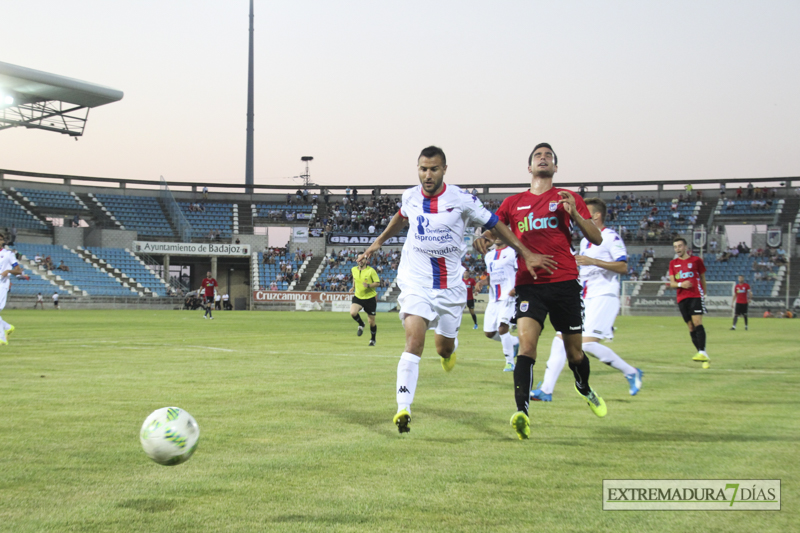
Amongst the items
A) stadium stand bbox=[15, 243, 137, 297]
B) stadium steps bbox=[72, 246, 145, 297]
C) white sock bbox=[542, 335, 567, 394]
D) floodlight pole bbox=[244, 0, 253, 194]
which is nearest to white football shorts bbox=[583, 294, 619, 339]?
white sock bbox=[542, 335, 567, 394]

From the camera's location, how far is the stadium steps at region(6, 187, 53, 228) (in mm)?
54219

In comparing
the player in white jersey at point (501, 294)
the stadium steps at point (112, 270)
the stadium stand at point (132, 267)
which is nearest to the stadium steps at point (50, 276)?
the stadium steps at point (112, 270)

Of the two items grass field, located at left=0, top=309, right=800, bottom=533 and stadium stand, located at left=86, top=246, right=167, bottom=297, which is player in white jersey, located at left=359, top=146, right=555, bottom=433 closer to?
grass field, located at left=0, top=309, right=800, bottom=533

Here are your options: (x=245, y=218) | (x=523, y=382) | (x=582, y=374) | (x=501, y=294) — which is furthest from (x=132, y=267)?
(x=523, y=382)

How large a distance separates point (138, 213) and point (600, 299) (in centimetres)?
5706

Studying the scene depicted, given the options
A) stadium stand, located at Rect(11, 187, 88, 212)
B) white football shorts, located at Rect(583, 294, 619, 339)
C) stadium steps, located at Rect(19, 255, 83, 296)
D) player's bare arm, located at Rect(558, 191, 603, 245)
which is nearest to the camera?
player's bare arm, located at Rect(558, 191, 603, 245)

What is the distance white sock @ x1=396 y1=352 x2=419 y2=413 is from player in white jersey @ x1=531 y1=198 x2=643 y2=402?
7.27 feet

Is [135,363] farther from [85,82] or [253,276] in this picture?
[253,276]

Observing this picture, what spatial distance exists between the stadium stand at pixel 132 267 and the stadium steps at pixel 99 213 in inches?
134

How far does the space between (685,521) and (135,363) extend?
9653 millimetres

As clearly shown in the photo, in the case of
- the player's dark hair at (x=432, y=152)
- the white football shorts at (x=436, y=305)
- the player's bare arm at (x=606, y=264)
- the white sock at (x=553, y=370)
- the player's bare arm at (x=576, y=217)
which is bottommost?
the white sock at (x=553, y=370)

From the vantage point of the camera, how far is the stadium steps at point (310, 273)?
182 ft

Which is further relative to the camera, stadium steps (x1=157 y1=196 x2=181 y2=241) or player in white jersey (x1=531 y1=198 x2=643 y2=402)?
stadium steps (x1=157 y1=196 x2=181 y2=241)

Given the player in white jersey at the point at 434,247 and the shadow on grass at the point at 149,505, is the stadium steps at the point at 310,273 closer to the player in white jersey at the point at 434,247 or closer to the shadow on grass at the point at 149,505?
the player in white jersey at the point at 434,247
